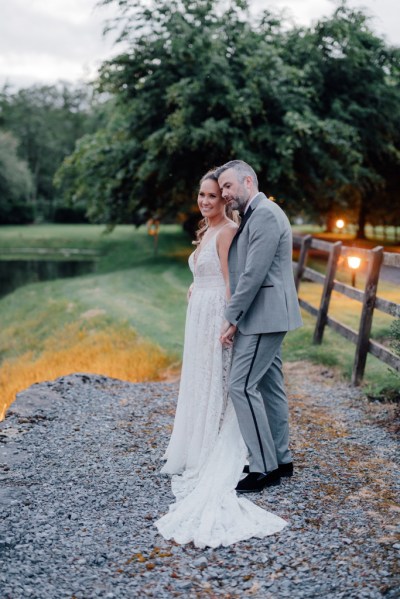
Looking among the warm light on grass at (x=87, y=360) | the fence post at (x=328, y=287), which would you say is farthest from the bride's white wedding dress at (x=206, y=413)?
the fence post at (x=328, y=287)

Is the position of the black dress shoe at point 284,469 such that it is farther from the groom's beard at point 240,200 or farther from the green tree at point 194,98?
the green tree at point 194,98

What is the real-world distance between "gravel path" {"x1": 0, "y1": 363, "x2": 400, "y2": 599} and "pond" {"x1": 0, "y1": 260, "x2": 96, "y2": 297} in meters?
18.1

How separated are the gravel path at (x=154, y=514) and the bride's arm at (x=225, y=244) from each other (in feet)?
4.84

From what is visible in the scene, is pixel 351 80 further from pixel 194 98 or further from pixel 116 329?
pixel 116 329

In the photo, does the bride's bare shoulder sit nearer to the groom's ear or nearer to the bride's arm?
the bride's arm

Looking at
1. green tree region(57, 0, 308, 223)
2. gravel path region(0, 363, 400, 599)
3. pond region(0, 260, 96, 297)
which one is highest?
green tree region(57, 0, 308, 223)

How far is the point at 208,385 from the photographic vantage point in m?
4.87

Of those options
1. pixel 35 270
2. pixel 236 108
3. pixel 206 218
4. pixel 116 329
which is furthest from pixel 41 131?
pixel 206 218

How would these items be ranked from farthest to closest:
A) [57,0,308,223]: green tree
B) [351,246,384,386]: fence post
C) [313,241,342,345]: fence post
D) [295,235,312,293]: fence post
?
[57,0,308,223]: green tree → [295,235,312,293]: fence post → [313,241,342,345]: fence post → [351,246,384,386]: fence post

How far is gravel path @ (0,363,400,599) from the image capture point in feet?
11.4

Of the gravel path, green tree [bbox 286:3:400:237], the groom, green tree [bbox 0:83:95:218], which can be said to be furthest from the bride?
green tree [bbox 0:83:95:218]

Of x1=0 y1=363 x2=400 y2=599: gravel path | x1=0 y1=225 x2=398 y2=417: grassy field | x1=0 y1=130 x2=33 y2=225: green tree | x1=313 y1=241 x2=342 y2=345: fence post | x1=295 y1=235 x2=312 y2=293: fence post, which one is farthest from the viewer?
x1=0 y1=130 x2=33 y2=225: green tree

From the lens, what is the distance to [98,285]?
66.0 ft

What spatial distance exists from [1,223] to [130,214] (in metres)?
43.4
